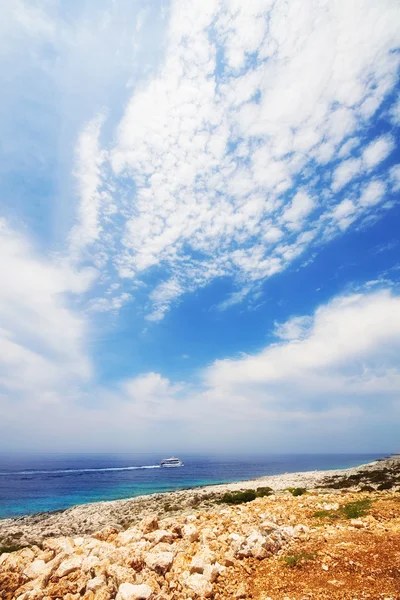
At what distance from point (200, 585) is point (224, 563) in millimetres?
1320

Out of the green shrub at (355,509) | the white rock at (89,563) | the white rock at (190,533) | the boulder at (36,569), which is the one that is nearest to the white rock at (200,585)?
the white rock at (190,533)

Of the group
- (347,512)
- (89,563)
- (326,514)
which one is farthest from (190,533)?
(347,512)

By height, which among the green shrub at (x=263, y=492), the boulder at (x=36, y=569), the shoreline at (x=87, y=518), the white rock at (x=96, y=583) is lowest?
the shoreline at (x=87, y=518)

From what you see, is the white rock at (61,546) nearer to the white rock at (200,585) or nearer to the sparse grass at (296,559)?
the white rock at (200,585)

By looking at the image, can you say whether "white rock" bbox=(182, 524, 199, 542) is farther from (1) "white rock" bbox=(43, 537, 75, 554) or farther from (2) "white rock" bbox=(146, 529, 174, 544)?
(1) "white rock" bbox=(43, 537, 75, 554)

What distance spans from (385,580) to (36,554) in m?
12.2

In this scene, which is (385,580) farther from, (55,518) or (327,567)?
(55,518)

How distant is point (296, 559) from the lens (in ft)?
31.3

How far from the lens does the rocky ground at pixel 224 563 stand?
26.9 ft

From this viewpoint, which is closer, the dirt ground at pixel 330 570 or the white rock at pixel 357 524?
the dirt ground at pixel 330 570

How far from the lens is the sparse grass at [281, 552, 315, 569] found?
933cm

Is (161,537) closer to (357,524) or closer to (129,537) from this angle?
(129,537)

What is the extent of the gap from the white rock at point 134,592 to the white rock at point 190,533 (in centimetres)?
348

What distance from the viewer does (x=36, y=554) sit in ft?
40.3
